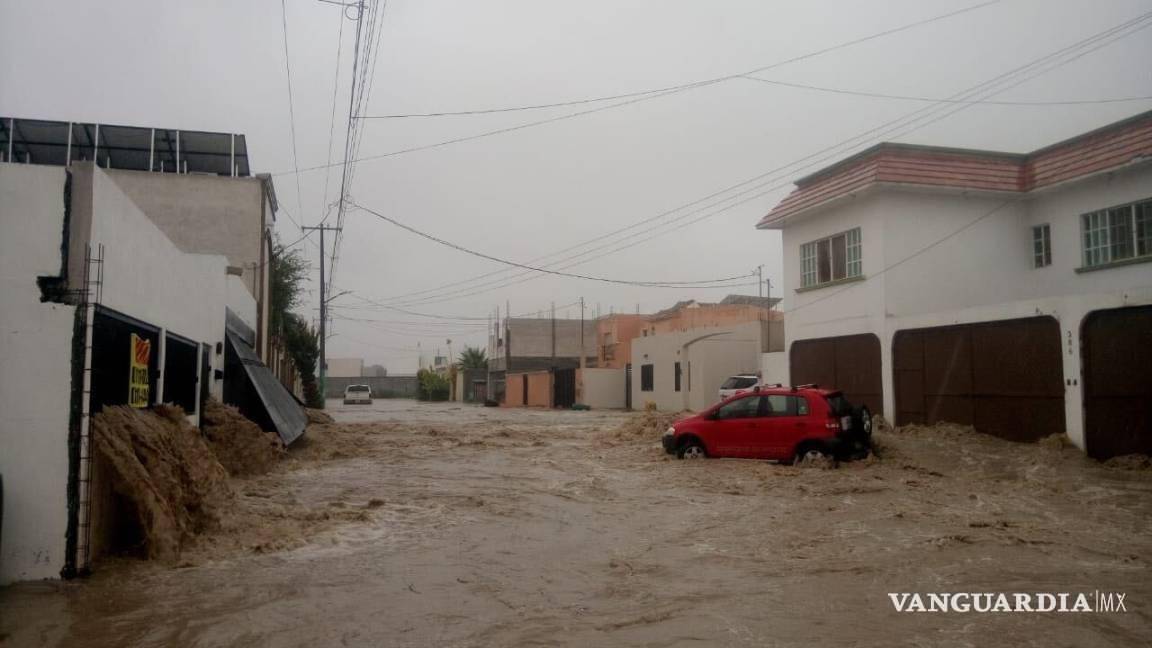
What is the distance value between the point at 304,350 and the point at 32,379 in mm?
39441

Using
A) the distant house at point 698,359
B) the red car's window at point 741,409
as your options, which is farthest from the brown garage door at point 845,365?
the distant house at point 698,359

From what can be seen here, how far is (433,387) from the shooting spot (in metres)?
73.3

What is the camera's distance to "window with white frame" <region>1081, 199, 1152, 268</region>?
15.8 metres

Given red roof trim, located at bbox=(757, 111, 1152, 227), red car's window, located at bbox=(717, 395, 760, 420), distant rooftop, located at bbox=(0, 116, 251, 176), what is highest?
distant rooftop, located at bbox=(0, 116, 251, 176)

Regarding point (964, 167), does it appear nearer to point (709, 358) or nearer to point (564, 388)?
point (709, 358)

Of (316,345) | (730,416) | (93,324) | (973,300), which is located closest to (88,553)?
(93,324)

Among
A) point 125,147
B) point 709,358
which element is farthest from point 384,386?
point 125,147

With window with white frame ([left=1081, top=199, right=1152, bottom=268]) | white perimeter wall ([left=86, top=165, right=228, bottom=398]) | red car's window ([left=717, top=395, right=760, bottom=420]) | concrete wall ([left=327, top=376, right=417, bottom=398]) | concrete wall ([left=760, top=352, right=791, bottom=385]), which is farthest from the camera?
concrete wall ([left=327, top=376, right=417, bottom=398])

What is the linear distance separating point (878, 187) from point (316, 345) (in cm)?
3482

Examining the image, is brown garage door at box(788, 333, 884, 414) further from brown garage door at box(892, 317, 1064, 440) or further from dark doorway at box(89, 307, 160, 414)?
dark doorway at box(89, 307, 160, 414)

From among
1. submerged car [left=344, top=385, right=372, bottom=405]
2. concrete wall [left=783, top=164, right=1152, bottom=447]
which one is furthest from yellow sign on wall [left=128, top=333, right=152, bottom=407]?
submerged car [left=344, top=385, right=372, bottom=405]

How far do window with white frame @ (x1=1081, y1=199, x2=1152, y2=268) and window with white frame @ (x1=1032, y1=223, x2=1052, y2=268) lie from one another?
4.00 ft

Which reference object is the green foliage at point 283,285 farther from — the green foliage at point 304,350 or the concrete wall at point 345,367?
the concrete wall at point 345,367

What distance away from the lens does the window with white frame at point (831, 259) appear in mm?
19953
